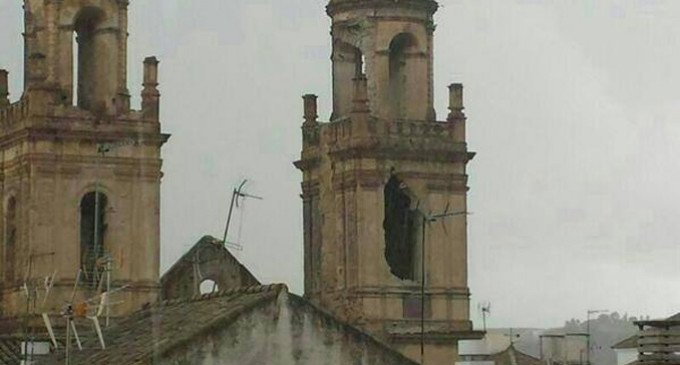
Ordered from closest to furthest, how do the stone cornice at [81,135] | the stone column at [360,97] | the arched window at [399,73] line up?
the stone cornice at [81,135] → the stone column at [360,97] → the arched window at [399,73]

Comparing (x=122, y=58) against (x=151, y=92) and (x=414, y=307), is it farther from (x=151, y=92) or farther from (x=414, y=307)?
(x=414, y=307)

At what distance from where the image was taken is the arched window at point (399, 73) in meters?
59.8

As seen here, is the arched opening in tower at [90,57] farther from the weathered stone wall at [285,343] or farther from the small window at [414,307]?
the weathered stone wall at [285,343]

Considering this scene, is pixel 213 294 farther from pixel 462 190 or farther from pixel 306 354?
pixel 462 190

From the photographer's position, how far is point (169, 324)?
3234 centimetres

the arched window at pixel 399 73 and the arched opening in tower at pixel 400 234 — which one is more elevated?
the arched window at pixel 399 73

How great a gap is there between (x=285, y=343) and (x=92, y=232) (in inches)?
1070

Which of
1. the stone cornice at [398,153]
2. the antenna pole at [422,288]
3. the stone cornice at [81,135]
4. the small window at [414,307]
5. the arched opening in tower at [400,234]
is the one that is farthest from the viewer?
the arched opening in tower at [400,234]

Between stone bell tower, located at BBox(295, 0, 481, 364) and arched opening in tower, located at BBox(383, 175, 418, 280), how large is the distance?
2 cm

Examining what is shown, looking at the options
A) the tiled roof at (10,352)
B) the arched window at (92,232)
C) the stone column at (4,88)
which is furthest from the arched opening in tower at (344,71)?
the tiled roof at (10,352)

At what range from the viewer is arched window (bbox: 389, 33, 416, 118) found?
196 ft

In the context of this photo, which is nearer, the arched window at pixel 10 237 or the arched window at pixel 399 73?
the arched window at pixel 10 237

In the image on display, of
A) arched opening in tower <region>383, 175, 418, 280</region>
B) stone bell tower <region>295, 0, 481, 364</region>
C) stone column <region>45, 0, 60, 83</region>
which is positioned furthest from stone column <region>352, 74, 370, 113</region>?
stone column <region>45, 0, 60, 83</region>

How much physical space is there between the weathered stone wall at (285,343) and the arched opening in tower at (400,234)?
27637 millimetres
